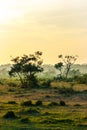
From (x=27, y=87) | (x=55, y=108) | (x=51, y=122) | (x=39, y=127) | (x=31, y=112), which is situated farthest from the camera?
(x=27, y=87)

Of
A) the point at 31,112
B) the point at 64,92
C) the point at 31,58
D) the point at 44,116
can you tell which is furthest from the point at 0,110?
the point at 31,58

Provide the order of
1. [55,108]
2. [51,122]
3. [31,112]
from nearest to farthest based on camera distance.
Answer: [51,122]
[31,112]
[55,108]

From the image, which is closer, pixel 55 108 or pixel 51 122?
pixel 51 122

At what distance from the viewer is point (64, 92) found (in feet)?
214

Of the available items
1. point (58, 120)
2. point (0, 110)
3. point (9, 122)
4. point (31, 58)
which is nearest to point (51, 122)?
point (58, 120)

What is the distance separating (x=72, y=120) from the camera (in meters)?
31.0

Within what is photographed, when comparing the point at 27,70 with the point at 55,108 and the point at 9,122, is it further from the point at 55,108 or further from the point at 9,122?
the point at 9,122

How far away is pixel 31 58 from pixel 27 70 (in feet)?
10.3

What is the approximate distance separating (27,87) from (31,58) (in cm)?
838

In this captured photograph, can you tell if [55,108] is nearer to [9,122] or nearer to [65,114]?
[65,114]

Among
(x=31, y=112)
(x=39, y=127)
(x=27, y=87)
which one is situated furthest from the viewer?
(x=27, y=87)

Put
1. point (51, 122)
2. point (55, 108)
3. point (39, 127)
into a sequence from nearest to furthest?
point (39, 127)
point (51, 122)
point (55, 108)

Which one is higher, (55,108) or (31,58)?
(31,58)

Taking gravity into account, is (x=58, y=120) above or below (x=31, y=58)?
below
